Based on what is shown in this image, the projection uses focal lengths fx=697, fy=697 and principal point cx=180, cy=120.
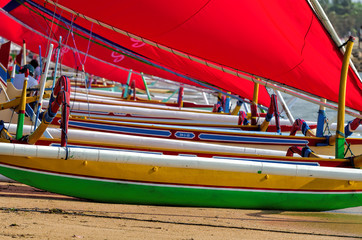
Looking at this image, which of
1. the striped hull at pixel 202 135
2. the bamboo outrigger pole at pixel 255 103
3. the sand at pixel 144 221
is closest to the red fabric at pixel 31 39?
the bamboo outrigger pole at pixel 255 103

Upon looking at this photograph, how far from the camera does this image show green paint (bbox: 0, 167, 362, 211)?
8.59 m

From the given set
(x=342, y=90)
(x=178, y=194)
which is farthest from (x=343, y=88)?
(x=178, y=194)

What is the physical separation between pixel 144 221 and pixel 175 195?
1282 millimetres

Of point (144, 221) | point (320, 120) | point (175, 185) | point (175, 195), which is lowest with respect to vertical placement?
point (144, 221)

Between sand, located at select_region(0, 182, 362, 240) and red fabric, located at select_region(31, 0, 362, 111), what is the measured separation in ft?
5.42

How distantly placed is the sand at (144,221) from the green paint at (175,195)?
0.34ft

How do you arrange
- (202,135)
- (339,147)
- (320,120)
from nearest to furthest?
(339,147) < (202,135) < (320,120)

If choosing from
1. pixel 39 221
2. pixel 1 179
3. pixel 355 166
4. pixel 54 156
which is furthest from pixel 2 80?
pixel 355 166

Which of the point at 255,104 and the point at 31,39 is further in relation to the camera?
the point at 31,39

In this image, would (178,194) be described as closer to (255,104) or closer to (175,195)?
(175,195)

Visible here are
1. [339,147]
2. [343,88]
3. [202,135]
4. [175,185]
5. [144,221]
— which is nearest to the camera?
[144,221]

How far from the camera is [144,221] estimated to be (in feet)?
24.9

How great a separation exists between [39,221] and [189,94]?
98.8 feet

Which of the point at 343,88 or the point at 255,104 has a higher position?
A: the point at 255,104
